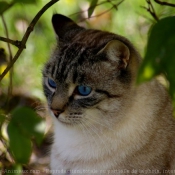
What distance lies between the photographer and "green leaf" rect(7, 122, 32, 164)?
65.3 inches

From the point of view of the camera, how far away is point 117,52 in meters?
2.38

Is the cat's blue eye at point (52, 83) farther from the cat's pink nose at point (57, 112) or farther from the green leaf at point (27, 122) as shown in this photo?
the green leaf at point (27, 122)

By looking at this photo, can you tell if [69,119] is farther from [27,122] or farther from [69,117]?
[27,122]

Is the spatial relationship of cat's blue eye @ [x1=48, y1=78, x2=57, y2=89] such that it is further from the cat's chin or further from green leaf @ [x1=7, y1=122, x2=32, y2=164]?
green leaf @ [x1=7, y1=122, x2=32, y2=164]

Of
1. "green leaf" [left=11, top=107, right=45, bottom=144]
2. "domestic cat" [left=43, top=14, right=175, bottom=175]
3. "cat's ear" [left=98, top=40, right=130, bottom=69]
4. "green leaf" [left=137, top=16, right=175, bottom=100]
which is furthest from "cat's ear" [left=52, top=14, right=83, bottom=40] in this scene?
"green leaf" [left=137, top=16, right=175, bottom=100]

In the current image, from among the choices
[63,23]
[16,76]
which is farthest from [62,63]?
[16,76]

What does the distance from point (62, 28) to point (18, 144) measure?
49.8 inches

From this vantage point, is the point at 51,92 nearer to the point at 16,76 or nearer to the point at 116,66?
the point at 116,66

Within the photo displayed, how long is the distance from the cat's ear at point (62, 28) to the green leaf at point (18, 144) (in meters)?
1.15

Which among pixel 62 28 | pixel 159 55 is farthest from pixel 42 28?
pixel 159 55

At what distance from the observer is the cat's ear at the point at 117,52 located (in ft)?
7.68

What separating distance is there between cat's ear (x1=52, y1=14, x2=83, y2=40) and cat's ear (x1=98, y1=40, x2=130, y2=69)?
383 mm

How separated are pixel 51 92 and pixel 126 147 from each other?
55 centimetres

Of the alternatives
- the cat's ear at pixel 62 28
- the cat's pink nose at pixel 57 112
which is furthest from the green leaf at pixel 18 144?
the cat's ear at pixel 62 28
